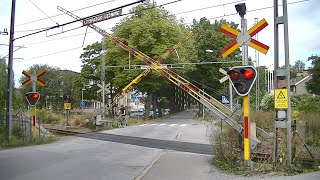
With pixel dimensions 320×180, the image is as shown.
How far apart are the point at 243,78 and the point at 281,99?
4.22 feet

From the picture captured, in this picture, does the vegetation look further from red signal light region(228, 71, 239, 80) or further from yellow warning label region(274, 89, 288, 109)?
red signal light region(228, 71, 239, 80)

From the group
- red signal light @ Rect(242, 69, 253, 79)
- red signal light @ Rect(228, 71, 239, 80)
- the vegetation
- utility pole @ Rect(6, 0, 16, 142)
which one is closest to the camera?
red signal light @ Rect(242, 69, 253, 79)

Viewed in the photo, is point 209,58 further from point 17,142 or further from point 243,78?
point 243,78

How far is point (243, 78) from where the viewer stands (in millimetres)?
11094

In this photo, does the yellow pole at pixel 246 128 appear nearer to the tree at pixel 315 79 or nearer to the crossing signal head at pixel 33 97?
the crossing signal head at pixel 33 97

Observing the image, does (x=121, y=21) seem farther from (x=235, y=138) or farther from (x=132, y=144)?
(x=235, y=138)

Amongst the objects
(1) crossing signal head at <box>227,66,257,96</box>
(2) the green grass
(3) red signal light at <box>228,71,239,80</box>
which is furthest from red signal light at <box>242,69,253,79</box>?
(2) the green grass

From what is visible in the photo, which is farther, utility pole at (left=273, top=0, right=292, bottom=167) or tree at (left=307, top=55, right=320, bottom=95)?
tree at (left=307, top=55, right=320, bottom=95)

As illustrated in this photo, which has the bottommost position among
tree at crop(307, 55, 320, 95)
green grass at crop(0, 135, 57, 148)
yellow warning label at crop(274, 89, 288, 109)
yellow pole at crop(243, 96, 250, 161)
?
green grass at crop(0, 135, 57, 148)

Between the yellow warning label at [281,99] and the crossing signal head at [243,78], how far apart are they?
0.93 m

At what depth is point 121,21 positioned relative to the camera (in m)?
53.4

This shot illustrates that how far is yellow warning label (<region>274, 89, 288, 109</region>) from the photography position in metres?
11.3

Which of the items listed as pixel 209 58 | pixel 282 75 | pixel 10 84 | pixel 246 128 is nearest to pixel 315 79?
pixel 209 58

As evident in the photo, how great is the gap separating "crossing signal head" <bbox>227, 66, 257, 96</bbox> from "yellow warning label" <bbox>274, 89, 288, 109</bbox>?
93cm
